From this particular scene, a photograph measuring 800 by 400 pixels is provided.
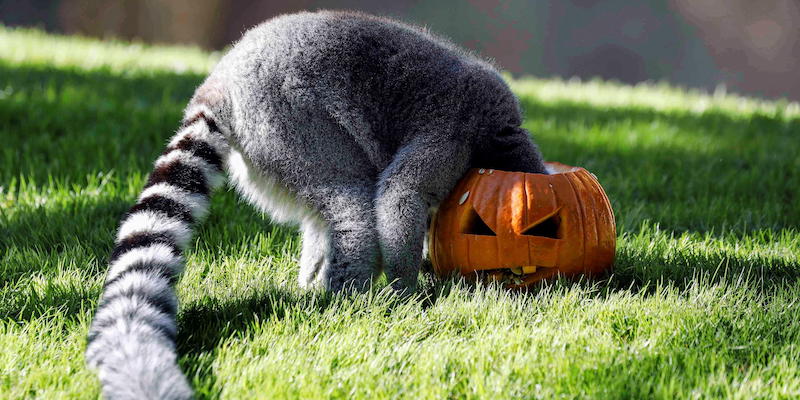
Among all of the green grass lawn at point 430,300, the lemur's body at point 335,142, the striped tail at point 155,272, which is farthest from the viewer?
the lemur's body at point 335,142

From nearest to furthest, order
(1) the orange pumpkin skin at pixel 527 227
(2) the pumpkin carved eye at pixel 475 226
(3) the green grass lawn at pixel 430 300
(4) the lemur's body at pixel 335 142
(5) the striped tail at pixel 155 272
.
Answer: (5) the striped tail at pixel 155 272, (3) the green grass lawn at pixel 430 300, (4) the lemur's body at pixel 335 142, (1) the orange pumpkin skin at pixel 527 227, (2) the pumpkin carved eye at pixel 475 226

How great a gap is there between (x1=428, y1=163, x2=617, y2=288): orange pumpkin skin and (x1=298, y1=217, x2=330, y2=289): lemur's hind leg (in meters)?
0.60

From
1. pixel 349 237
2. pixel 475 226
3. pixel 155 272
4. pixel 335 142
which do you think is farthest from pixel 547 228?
pixel 155 272

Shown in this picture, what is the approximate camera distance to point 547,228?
3.63 metres

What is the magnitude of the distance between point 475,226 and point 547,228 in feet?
1.16

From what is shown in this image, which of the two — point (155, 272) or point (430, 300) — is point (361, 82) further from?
point (155, 272)

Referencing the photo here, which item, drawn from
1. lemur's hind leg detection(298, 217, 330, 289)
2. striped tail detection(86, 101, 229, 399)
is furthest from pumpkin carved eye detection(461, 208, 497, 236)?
striped tail detection(86, 101, 229, 399)

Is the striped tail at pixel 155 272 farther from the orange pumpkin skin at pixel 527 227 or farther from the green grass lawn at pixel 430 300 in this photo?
the orange pumpkin skin at pixel 527 227

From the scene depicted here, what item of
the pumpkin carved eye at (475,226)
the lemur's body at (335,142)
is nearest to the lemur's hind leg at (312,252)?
the lemur's body at (335,142)

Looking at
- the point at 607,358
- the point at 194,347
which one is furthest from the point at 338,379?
the point at 607,358

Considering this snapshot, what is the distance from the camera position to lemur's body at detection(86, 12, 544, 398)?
10.8 feet

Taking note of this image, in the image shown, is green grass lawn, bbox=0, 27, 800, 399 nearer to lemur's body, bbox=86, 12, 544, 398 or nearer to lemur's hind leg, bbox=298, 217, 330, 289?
Answer: lemur's hind leg, bbox=298, 217, 330, 289

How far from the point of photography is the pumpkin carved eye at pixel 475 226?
355cm

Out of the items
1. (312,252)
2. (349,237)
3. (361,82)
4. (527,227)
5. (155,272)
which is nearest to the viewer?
(155,272)
